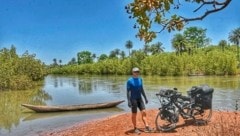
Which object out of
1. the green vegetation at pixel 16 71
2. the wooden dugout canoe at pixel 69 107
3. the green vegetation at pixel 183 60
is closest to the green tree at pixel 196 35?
the green vegetation at pixel 183 60

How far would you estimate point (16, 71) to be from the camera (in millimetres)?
65312

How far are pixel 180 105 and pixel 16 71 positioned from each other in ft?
188

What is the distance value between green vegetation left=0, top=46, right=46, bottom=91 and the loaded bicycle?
39.3 m

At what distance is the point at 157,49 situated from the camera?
4808 inches

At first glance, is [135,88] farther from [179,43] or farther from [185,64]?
[179,43]

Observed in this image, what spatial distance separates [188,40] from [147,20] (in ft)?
372

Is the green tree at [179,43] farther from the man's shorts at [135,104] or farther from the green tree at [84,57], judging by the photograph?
the man's shorts at [135,104]

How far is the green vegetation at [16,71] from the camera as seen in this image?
162 feet

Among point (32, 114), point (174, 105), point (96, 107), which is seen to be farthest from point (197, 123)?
point (32, 114)

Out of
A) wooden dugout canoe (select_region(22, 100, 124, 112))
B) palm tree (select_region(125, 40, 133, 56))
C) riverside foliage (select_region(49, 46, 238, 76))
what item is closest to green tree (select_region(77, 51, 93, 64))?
palm tree (select_region(125, 40, 133, 56))

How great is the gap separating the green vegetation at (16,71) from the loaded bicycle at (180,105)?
3933 cm

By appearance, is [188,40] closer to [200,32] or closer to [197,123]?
[200,32]

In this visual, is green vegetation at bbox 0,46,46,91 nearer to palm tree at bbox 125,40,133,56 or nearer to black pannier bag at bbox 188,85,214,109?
black pannier bag at bbox 188,85,214,109

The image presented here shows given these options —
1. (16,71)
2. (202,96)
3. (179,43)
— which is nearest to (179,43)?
(179,43)
